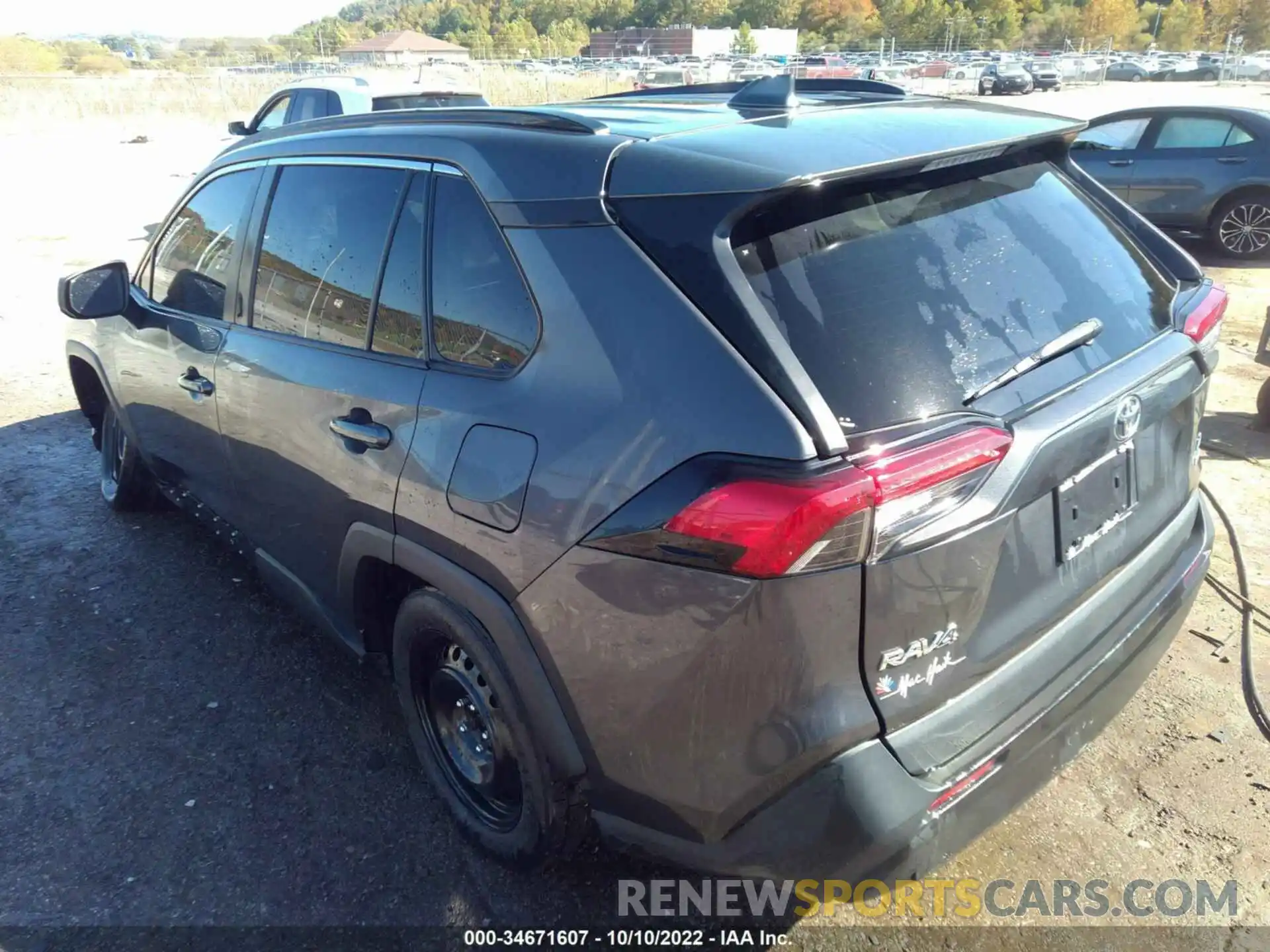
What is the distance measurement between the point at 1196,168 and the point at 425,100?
28.5ft

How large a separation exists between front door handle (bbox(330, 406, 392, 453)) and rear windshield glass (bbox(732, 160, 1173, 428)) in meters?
1.13

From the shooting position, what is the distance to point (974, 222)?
7.10 ft

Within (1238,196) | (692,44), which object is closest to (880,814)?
(1238,196)

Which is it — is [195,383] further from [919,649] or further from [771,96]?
[919,649]

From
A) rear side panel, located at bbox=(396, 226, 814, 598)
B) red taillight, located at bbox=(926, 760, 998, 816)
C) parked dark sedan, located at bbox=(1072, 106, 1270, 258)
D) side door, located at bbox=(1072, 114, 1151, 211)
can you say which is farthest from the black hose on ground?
side door, located at bbox=(1072, 114, 1151, 211)

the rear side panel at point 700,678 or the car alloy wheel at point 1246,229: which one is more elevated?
the rear side panel at point 700,678

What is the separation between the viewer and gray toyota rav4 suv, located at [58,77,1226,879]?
173 centimetres

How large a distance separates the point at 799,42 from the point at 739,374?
98.9 meters

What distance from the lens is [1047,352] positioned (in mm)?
2051

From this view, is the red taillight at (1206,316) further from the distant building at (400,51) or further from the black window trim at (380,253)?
the distant building at (400,51)

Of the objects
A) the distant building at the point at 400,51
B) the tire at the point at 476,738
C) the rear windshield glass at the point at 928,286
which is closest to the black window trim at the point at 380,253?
the tire at the point at 476,738

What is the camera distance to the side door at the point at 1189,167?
32.6ft

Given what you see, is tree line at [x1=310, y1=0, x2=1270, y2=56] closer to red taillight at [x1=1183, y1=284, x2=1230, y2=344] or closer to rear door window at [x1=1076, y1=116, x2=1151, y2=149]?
rear door window at [x1=1076, y1=116, x2=1151, y2=149]

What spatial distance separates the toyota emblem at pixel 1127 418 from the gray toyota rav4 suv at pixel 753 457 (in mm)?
17
